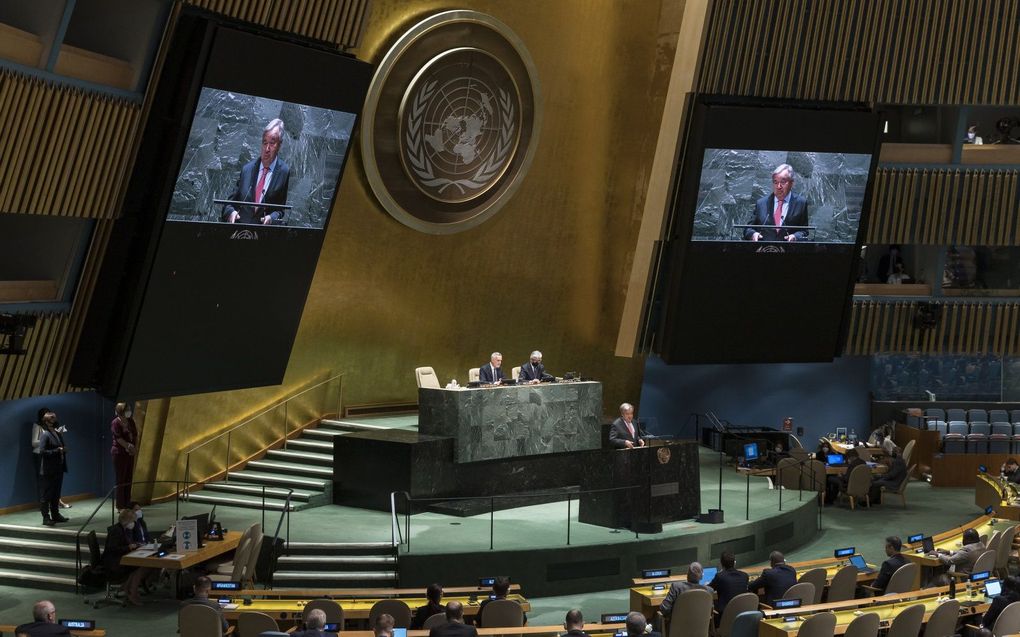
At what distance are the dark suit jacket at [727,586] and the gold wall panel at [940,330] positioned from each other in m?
12.6

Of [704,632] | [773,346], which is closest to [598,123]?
[773,346]

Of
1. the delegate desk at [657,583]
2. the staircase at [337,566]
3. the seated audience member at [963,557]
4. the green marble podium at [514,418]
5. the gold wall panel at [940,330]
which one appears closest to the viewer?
the delegate desk at [657,583]

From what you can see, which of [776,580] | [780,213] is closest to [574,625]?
[776,580]

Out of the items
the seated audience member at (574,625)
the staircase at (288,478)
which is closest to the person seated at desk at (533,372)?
the staircase at (288,478)

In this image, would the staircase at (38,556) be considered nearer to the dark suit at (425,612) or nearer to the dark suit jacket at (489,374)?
the dark suit at (425,612)

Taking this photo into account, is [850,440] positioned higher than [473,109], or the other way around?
[473,109]

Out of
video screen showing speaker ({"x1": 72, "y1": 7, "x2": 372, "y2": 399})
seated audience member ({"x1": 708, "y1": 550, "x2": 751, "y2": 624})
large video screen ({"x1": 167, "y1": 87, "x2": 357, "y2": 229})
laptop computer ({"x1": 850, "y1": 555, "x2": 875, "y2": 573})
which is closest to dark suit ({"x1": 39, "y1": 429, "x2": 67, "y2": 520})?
video screen showing speaker ({"x1": 72, "y1": 7, "x2": 372, "y2": 399})

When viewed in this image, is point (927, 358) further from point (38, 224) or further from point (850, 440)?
point (38, 224)

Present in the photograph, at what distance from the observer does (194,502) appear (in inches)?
674

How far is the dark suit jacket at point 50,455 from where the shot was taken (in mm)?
15677

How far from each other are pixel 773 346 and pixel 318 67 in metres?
9.96

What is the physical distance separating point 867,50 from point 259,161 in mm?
10674

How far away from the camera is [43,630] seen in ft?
30.2

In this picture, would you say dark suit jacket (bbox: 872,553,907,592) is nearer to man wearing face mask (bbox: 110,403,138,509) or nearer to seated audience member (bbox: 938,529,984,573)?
seated audience member (bbox: 938,529,984,573)
